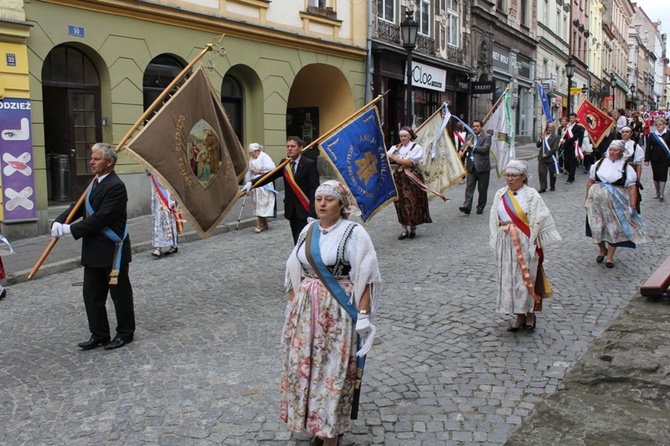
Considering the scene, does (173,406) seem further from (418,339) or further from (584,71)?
(584,71)

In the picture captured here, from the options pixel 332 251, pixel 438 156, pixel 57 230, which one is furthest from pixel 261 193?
pixel 332 251

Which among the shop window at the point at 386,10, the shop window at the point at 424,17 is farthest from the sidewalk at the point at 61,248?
the shop window at the point at 424,17

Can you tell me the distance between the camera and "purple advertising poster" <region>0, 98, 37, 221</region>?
1123cm

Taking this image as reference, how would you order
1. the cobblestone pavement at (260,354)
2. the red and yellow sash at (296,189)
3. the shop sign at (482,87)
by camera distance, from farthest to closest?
the shop sign at (482,87) → the red and yellow sash at (296,189) → the cobblestone pavement at (260,354)

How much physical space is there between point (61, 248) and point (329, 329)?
25.7 ft

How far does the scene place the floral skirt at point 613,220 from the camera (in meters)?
8.56

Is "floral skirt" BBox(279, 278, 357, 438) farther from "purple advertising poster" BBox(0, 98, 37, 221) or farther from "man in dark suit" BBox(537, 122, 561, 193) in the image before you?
"man in dark suit" BBox(537, 122, 561, 193)

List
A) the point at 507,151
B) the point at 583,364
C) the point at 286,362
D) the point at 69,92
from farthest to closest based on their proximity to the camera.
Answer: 1. the point at 507,151
2. the point at 69,92
3. the point at 583,364
4. the point at 286,362

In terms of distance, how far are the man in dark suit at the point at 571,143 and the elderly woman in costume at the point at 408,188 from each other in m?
9.34

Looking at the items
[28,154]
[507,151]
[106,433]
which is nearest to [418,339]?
[106,433]

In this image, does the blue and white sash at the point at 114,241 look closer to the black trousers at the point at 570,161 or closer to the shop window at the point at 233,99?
the shop window at the point at 233,99

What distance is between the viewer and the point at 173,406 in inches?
180

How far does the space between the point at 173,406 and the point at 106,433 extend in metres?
0.50

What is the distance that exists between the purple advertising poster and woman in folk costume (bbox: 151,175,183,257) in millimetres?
2961
